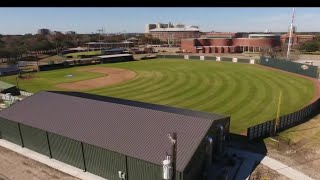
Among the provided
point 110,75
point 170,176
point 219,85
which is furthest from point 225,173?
point 110,75

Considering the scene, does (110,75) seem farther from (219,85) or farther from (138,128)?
(138,128)

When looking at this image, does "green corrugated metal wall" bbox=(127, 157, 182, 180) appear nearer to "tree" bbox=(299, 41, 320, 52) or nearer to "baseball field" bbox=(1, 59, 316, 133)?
"baseball field" bbox=(1, 59, 316, 133)

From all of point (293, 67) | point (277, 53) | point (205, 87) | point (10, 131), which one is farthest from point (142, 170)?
point (277, 53)

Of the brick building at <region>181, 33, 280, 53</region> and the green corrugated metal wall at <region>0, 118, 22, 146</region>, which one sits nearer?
the green corrugated metal wall at <region>0, 118, 22, 146</region>

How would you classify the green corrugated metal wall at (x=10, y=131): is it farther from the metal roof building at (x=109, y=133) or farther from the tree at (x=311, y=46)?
the tree at (x=311, y=46)

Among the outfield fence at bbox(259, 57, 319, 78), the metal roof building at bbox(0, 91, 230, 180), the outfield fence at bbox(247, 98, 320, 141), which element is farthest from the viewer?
the outfield fence at bbox(259, 57, 319, 78)

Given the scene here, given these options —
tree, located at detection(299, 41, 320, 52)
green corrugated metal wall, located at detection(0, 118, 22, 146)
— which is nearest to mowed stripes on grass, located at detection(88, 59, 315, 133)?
green corrugated metal wall, located at detection(0, 118, 22, 146)

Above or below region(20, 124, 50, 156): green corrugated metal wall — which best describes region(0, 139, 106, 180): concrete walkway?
below

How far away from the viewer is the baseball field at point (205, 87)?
42500mm

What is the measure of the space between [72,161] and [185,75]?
48.6 metres

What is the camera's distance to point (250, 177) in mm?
24391

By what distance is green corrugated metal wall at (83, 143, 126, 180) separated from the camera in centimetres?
2336

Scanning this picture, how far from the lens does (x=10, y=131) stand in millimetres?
31875

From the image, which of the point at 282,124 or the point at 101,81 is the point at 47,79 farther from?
the point at 282,124
